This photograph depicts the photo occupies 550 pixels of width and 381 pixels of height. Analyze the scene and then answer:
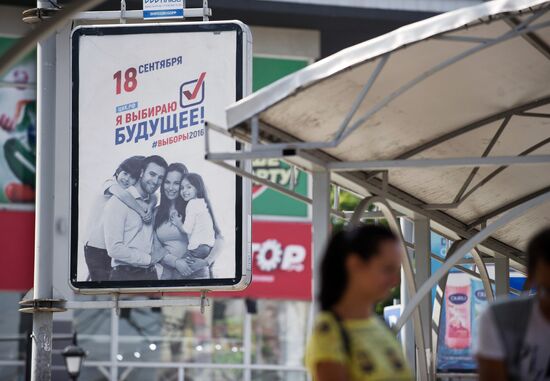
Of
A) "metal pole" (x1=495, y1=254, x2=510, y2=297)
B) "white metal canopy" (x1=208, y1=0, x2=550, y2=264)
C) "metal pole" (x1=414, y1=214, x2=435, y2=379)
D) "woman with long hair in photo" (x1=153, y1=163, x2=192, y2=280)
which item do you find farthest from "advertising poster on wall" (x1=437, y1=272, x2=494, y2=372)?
"white metal canopy" (x1=208, y1=0, x2=550, y2=264)

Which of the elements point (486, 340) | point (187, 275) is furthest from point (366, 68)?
point (187, 275)

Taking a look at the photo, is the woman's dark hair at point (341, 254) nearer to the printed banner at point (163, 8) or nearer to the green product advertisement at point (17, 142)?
the printed banner at point (163, 8)

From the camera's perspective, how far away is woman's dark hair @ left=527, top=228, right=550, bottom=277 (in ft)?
21.0

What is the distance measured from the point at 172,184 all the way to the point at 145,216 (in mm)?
483

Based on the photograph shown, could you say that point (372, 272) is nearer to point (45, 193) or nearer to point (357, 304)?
point (357, 304)

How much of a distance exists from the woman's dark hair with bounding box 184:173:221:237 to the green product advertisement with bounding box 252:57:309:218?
1742 centimetres

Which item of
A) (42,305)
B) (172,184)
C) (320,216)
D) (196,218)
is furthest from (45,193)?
(320,216)

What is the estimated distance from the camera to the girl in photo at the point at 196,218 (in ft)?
61.0

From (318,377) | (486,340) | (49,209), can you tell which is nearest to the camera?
(318,377)

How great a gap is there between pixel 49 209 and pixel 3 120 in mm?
19194

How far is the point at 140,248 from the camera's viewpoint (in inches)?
734

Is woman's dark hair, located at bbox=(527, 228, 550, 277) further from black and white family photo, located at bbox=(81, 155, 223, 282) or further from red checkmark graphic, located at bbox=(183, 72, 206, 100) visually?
red checkmark graphic, located at bbox=(183, 72, 206, 100)

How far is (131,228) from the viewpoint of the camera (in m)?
18.7

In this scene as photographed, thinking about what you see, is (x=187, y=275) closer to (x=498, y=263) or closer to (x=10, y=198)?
(x=498, y=263)
